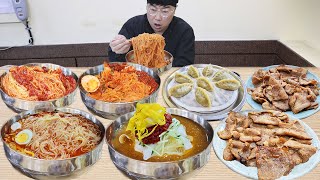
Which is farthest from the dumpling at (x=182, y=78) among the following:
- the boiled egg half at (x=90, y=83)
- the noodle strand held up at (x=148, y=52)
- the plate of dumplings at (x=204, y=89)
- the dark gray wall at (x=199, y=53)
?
the dark gray wall at (x=199, y=53)

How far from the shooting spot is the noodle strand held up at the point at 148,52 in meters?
2.99

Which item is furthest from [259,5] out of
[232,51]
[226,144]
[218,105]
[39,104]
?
[39,104]

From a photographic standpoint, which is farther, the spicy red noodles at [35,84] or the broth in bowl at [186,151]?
the spicy red noodles at [35,84]

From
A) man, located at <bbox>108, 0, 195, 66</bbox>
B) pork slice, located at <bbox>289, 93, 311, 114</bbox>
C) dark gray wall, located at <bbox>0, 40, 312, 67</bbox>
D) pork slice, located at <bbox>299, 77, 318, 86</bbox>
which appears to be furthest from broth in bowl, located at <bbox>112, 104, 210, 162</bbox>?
dark gray wall, located at <bbox>0, 40, 312, 67</bbox>

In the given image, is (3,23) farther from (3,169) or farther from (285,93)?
(285,93)

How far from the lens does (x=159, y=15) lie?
3.52 m

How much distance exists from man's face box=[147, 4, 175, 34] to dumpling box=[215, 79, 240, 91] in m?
1.38

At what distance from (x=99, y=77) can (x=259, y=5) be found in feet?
9.67

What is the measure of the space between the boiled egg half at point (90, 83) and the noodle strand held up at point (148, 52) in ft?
2.25

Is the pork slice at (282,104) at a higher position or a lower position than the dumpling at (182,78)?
lower

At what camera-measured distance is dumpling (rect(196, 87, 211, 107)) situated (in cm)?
224

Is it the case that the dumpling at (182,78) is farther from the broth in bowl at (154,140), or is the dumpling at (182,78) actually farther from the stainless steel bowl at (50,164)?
the stainless steel bowl at (50,164)

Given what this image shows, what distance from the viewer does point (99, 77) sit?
251 centimetres

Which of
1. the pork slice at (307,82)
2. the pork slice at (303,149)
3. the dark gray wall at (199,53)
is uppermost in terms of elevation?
the pork slice at (307,82)
